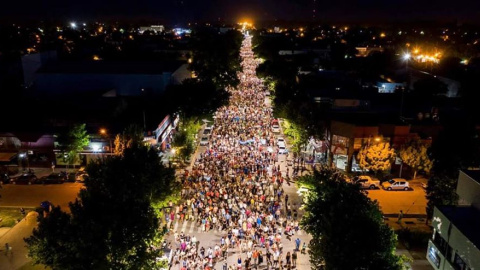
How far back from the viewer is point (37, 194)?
32.8m

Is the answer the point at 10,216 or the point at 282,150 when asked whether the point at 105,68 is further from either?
the point at 10,216

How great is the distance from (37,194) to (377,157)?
27402 mm

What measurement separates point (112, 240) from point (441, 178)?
21.0 metres

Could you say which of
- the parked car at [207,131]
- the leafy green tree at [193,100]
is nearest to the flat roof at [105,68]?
the leafy green tree at [193,100]

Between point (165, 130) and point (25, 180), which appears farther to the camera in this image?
point (165, 130)

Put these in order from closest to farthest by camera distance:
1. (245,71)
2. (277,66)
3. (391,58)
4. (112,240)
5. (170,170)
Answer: (112,240)
(170,170)
(277,66)
(391,58)
(245,71)

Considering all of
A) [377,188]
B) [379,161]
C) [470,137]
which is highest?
[470,137]

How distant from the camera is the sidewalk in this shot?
76.4ft

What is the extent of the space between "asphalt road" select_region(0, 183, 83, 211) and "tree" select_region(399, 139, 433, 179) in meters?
27.0

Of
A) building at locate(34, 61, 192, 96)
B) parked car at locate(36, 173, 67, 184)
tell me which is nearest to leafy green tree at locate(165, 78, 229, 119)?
building at locate(34, 61, 192, 96)

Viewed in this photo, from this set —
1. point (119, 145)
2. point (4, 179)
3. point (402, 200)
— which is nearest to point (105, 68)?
point (119, 145)

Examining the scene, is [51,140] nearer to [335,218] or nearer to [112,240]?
[112,240]

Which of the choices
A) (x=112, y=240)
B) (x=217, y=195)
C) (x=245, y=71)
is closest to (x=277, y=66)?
(x=245, y=71)

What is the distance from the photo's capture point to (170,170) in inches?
1060
